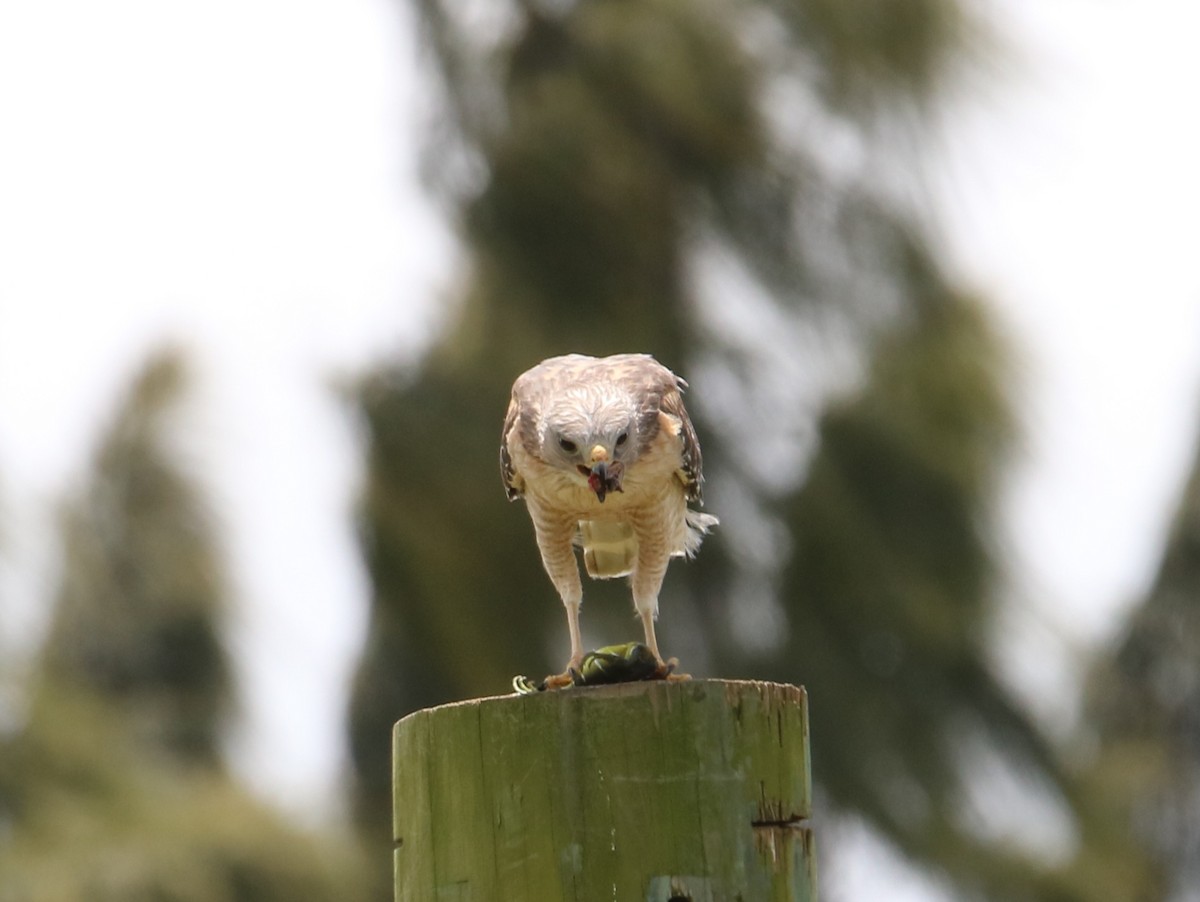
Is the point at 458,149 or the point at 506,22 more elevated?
the point at 506,22

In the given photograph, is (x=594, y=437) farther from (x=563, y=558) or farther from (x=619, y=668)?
(x=619, y=668)

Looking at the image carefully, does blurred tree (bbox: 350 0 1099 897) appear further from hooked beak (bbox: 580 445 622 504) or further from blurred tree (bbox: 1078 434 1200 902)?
hooked beak (bbox: 580 445 622 504)

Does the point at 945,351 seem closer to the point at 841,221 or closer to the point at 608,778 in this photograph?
the point at 841,221

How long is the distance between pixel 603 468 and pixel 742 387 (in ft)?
16.9

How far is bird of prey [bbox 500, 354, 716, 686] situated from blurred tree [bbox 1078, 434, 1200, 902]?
532 centimetres

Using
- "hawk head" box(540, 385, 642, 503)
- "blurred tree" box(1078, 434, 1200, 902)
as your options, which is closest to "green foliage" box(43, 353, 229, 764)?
"blurred tree" box(1078, 434, 1200, 902)

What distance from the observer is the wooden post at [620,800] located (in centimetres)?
254

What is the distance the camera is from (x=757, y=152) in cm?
934

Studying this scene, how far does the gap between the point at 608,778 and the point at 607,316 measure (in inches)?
263

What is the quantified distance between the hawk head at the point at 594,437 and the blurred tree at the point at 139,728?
4634 millimetres

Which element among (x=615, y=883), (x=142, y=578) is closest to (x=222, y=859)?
(x=142, y=578)

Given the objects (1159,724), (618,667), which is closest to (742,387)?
(1159,724)

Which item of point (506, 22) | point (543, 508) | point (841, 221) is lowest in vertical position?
point (543, 508)

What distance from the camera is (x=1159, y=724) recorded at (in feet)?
32.9
